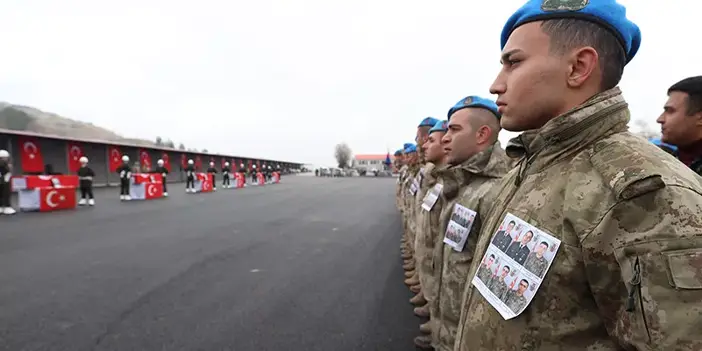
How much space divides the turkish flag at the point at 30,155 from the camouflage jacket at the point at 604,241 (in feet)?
83.9

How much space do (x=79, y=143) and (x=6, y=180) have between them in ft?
44.6

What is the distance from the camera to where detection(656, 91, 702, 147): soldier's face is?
7.45ft

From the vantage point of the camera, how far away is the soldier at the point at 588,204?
2.47ft

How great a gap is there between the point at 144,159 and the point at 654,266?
32.2m

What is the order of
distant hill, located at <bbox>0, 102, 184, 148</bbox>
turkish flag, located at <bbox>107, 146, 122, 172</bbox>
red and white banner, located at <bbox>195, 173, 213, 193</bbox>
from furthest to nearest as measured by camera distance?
distant hill, located at <bbox>0, 102, 184, 148</bbox> → turkish flag, located at <bbox>107, 146, 122, 172</bbox> → red and white banner, located at <bbox>195, 173, 213, 193</bbox>

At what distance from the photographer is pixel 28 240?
7.25 m

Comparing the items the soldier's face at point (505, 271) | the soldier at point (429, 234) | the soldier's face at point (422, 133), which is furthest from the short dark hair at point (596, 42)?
the soldier's face at point (422, 133)

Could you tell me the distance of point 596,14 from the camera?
3.45 feet

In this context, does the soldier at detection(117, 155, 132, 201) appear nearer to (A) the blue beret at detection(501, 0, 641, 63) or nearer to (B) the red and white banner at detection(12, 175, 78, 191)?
(B) the red and white banner at detection(12, 175, 78, 191)

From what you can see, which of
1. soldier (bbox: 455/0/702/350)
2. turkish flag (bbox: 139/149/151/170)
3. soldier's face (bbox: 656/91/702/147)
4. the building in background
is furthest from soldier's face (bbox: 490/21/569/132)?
the building in background

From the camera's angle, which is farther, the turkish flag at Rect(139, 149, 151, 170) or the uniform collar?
the turkish flag at Rect(139, 149, 151, 170)

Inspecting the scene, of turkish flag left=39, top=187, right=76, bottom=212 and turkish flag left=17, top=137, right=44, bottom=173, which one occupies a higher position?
turkish flag left=17, top=137, right=44, bottom=173

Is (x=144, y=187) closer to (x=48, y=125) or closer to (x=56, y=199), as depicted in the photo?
(x=56, y=199)

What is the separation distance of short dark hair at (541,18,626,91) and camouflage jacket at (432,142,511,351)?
123cm
